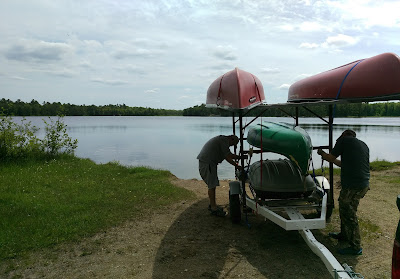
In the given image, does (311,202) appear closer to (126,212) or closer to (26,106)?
(126,212)

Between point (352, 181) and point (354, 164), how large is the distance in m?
0.27

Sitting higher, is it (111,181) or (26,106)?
(26,106)

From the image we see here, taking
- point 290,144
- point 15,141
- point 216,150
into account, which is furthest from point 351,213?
point 15,141

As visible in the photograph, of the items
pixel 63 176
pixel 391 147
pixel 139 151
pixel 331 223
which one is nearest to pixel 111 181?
pixel 63 176

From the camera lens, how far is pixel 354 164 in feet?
15.5

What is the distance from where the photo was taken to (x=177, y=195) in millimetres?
8203

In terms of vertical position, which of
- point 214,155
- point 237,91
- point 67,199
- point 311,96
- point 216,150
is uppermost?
point 237,91

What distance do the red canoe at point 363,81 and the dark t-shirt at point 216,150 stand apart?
6.38 feet

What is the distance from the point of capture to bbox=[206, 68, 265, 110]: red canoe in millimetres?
5613

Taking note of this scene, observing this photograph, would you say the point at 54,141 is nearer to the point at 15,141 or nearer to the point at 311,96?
the point at 15,141

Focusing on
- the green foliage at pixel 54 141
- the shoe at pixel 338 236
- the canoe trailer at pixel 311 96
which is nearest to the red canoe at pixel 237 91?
the canoe trailer at pixel 311 96

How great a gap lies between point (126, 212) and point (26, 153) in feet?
24.2

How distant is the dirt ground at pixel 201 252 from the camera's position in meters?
4.24

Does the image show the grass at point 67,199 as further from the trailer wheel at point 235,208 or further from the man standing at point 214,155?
the trailer wheel at point 235,208
